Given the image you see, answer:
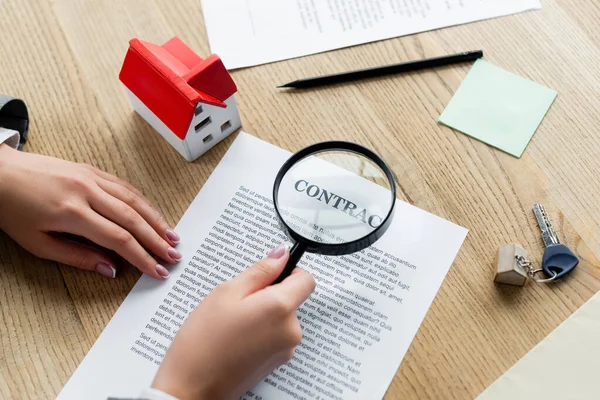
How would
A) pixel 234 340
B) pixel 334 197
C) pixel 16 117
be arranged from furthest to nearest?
pixel 16 117
pixel 334 197
pixel 234 340

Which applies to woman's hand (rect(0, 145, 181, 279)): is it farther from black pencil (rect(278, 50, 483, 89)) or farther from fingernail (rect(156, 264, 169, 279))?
black pencil (rect(278, 50, 483, 89))

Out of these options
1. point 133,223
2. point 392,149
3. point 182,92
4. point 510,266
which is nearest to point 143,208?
point 133,223

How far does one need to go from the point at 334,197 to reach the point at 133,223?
31 cm

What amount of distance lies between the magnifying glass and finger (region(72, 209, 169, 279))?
20cm

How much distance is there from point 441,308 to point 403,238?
0.39 ft

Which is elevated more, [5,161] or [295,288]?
[5,161]

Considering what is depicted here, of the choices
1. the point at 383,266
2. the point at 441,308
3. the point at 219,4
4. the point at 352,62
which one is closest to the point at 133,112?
the point at 219,4

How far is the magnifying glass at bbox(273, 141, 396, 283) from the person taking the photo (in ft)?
2.63

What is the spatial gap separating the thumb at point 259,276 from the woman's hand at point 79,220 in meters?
0.15

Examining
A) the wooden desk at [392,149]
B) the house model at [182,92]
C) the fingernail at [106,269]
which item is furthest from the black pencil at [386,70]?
the fingernail at [106,269]

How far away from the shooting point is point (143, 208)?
0.90m

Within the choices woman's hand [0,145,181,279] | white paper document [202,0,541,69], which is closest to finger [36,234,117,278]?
woman's hand [0,145,181,279]

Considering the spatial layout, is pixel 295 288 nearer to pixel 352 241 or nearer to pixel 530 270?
pixel 352 241

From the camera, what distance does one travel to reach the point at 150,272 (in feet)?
2.85
